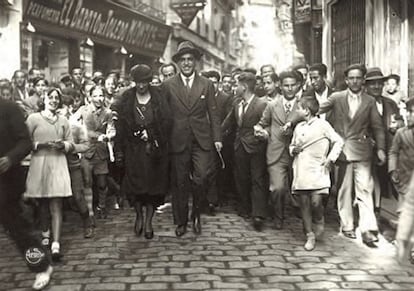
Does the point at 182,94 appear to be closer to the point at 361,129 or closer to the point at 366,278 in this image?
the point at 361,129

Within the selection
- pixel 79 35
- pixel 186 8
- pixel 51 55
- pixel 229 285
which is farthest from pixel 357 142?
pixel 186 8

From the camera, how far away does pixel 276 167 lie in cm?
745

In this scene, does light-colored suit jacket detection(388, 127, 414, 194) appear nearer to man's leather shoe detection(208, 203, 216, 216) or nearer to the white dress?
man's leather shoe detection(208, 203, 216, 216)

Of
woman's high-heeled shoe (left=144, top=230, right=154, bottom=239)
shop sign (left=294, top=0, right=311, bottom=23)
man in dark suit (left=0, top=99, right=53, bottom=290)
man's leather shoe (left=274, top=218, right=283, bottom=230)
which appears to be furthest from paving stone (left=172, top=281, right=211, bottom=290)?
shop sign (left=294, top=0, right=311, bottom=23)

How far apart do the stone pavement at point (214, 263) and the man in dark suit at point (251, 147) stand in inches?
17.9

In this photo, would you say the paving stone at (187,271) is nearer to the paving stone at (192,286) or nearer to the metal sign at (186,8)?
the paving stone at (192,286)

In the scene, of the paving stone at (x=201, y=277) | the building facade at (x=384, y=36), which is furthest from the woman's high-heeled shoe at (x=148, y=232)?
the building facade at (x=384, y=36)

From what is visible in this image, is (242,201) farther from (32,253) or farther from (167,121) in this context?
(32,253)

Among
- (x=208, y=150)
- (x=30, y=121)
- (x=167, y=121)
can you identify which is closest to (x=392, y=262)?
(x=208, y=150)

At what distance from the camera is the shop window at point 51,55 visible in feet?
51.3

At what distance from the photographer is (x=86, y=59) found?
18.3 meters

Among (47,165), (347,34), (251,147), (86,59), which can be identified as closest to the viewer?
(47,165)

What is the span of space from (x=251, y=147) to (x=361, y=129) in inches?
56.5

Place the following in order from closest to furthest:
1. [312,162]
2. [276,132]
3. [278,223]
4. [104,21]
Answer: [312,162], [276,132], [278,223], [104,21]
